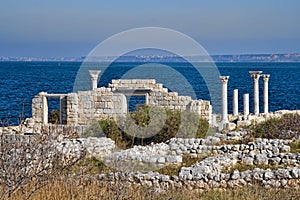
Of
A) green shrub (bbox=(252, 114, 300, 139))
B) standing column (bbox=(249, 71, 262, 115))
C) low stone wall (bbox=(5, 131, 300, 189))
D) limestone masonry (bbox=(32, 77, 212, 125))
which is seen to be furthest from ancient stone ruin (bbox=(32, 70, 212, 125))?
low stone wall (bbox=(5, 131, 300, 189))

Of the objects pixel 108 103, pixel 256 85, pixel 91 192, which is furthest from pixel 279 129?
pixel 91 192

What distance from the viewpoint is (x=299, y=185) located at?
445 inches

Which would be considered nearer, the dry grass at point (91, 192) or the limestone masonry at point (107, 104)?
the dry grass at point (91, 192)

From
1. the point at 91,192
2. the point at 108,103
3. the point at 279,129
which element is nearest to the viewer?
the point at 91,192

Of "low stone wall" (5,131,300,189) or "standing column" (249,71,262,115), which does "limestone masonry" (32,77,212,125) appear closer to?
"standing column" (249,71,262,115)

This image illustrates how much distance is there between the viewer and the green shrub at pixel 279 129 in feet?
55.7

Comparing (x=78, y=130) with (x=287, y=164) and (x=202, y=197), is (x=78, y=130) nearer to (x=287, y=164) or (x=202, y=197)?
(x=287, y=164)

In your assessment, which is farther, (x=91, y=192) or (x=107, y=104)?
(x=107, y=104)

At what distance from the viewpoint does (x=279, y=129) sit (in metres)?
17.7

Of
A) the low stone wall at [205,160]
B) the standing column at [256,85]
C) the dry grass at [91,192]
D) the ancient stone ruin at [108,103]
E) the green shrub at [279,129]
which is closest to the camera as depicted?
the dry grass at [91,192]

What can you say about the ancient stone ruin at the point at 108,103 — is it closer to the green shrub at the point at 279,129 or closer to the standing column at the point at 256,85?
the green shrub at the point at 279,129

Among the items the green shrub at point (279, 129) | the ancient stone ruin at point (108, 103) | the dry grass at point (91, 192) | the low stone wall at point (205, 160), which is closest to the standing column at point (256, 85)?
the ancient stone ruin at point (108, 103)

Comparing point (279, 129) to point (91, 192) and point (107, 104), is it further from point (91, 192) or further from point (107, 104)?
point (91, 192)

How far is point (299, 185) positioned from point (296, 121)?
7.69 meters
